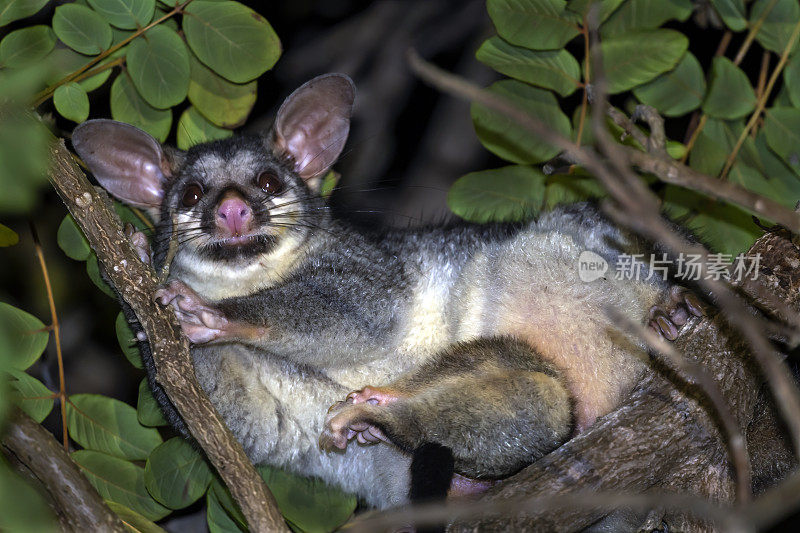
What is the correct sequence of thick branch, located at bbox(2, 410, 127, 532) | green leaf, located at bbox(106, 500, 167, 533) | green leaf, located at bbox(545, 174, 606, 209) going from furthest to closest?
green leaf, located at bbox(545, 174, 606, 209), green leaf, located at bbox(106, 500, 167, 533), thick branch, located at bbox(2, 410, 127, 532)

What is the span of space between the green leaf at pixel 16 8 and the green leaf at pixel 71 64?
153 mm

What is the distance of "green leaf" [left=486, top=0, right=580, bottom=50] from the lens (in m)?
2.68

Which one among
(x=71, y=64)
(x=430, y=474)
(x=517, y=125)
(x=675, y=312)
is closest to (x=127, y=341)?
(x=71, y=64)

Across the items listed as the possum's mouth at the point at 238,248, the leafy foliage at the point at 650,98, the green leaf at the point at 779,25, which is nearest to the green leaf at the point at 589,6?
the leafy foliage at the point at 650,98

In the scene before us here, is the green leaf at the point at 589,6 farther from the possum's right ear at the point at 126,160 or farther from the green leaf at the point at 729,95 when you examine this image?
the possum's right ear at the point at 126,160

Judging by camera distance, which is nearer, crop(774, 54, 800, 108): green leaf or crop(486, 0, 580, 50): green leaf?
crop(486, 0, 580, 50): green leaf

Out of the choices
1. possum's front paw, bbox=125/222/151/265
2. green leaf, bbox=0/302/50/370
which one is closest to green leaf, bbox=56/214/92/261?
possum's front paw, bbox=125/222/151/265

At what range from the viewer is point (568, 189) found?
9.91 ft

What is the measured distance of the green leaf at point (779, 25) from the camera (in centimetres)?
288

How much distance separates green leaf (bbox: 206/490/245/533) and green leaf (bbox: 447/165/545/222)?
132 cm

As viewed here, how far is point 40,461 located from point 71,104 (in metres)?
1.26

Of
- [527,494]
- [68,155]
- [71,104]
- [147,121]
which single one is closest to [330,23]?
A: [147,121]

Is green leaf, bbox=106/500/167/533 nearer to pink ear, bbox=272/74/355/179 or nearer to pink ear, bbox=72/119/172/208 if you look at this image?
pink ear, bbox=72/119/172/208

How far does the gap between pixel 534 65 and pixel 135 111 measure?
1426 millimetres
